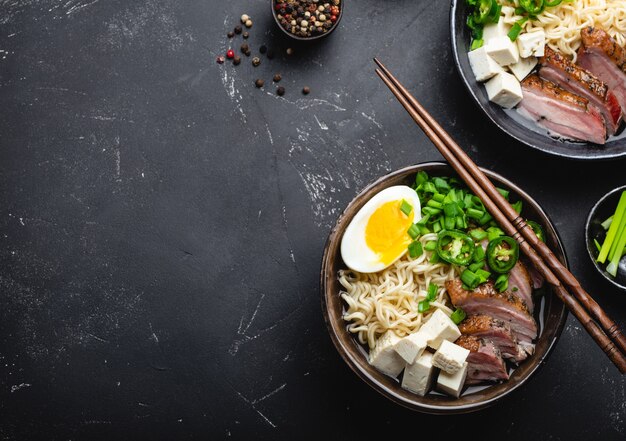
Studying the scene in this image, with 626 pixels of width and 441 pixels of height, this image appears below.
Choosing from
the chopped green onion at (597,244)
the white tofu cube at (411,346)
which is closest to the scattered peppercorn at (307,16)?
the white tofu cube at (411,346)

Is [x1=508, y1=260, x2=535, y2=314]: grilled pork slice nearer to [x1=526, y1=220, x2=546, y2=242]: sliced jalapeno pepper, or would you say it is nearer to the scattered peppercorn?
[x1=526, y1=220, x2=546, y2=242]: sliced jalapeno pepper

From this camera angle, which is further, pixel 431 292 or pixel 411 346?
pixel 431 292

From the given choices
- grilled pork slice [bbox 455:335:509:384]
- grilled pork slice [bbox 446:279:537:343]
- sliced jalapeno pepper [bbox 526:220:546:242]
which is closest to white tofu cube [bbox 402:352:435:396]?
grilled pork slice [bbox 455:335:509:384]

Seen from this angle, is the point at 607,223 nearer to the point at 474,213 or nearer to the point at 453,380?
the point at 474,213

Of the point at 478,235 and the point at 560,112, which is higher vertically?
the point at 560,112

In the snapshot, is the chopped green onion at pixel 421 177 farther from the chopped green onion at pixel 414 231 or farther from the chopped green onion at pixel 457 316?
the chopped green onion at pixel 457 316

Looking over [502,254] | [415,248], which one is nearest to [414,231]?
[415,248]

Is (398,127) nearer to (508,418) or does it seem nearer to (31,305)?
(508,418)

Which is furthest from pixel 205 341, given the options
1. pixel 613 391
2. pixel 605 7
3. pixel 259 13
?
pixel 605 7
